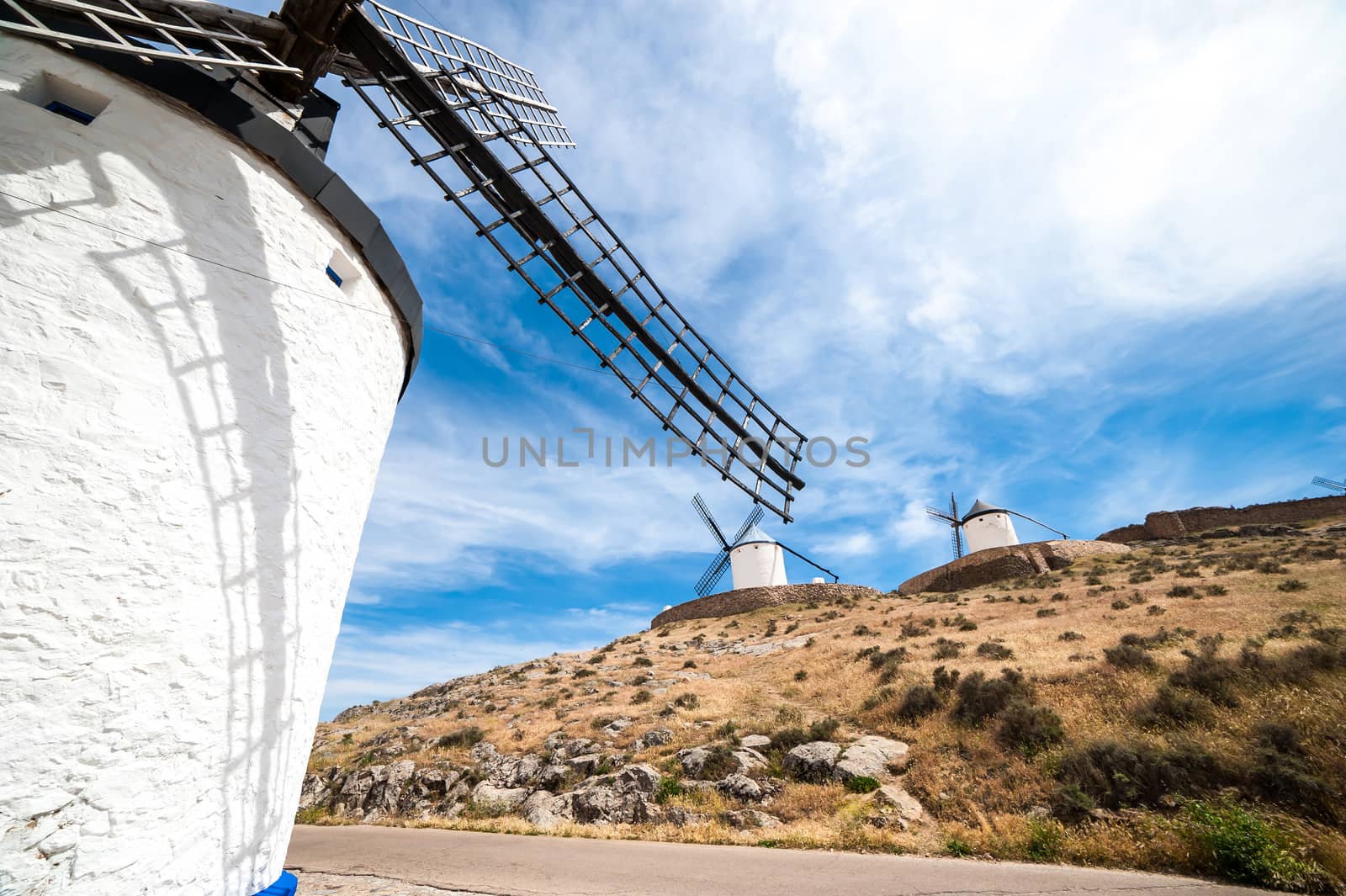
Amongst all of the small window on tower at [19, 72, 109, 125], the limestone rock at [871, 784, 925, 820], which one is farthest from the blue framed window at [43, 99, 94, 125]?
the limestone rock at [871, 784, 925, 820]

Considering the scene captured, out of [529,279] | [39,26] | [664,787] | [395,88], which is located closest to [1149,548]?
[664,787]

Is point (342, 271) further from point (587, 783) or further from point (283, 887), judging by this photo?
point (587, 783)

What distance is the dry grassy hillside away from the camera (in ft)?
20.1

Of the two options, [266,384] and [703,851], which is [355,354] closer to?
[266,384]

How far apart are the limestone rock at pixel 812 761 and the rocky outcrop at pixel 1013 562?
23548mm

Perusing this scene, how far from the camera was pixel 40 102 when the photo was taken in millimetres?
3141

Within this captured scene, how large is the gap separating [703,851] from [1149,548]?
3464cm

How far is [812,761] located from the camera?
9383mm

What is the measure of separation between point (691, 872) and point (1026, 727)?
20.4 feet

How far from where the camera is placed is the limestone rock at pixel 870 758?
8977 millimetres

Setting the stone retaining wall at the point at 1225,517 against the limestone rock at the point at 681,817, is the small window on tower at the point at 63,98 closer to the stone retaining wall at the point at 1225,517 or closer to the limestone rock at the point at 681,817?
the limestone rock at the point at 681,817

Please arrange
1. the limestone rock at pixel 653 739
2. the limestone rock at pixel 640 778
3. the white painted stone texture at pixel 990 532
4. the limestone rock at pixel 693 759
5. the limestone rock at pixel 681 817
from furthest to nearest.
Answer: the white painted stone texture at pixel 990 532 → the limestone rock at pixel 653 739 → the limestone rock at pixel 693 759 → the limestone rock at pixel 640 778 → the limestone rock at pixel 681 817

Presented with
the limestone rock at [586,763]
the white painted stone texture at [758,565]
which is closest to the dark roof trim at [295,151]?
the limestone rock at [586,763]

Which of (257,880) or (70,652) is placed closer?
(70,652)
